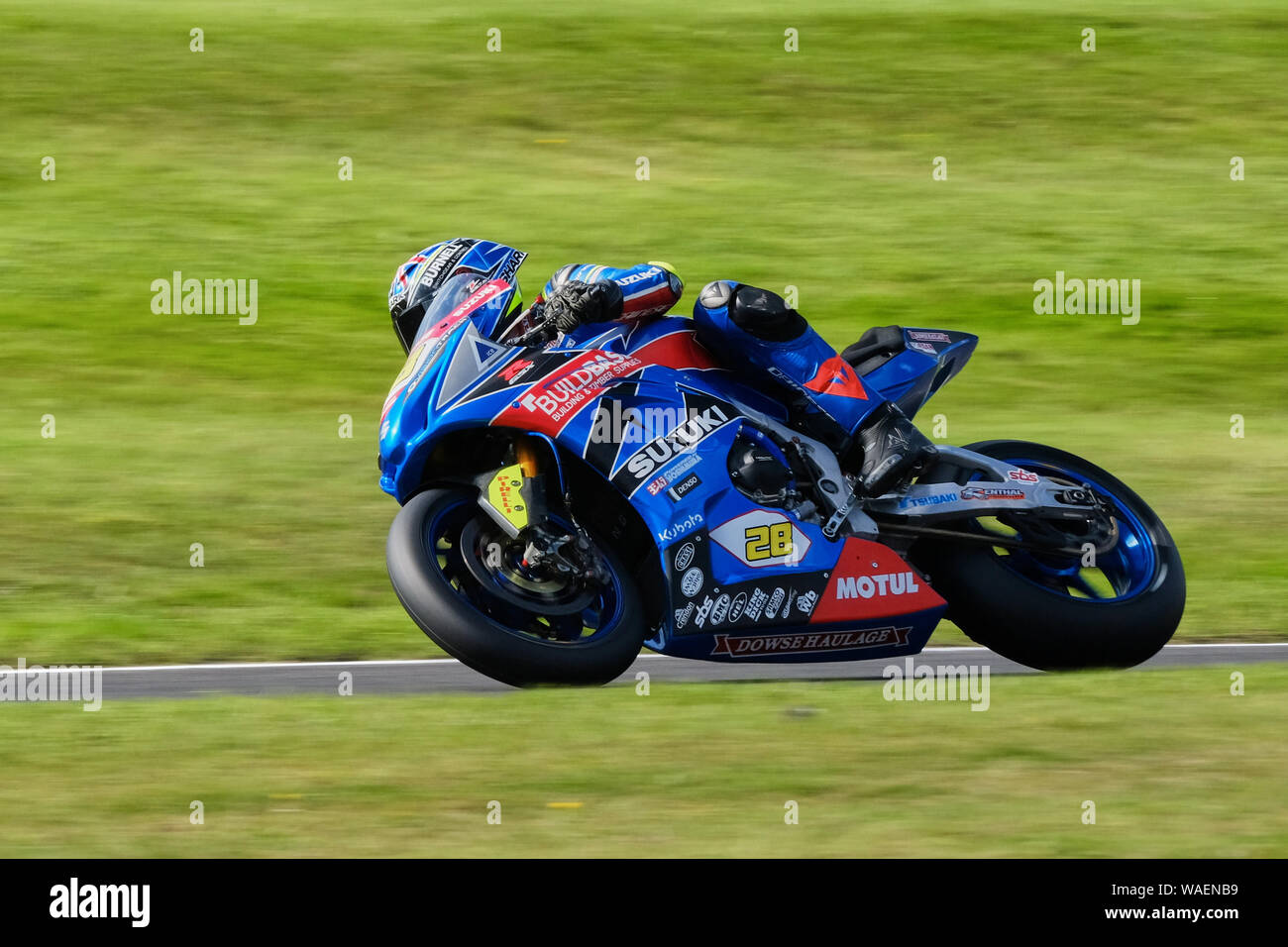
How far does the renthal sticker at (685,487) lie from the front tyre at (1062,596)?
3.24 ft

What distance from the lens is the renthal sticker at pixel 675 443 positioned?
6719 millimetres

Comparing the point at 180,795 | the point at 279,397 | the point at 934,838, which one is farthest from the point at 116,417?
the point at 934,838

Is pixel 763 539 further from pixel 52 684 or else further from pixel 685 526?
pixel 52 684

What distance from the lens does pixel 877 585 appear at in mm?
6832

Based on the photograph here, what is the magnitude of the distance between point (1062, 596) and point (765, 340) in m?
1.51

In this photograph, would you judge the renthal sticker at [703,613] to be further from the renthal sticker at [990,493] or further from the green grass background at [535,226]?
the green grass background at [535,226]

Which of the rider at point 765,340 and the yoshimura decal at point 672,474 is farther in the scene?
the rider at point 765,340

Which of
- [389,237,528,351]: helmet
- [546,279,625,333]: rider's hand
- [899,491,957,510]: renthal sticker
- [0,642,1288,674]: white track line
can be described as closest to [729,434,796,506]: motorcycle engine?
[899,491,957,510]: renthal sticker

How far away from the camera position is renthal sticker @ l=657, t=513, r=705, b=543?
262 inches

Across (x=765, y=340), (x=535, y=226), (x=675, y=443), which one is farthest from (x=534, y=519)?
(x=535, y=226)

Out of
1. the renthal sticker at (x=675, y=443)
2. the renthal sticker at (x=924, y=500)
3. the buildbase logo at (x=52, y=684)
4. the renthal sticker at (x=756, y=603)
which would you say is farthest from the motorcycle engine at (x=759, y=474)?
the buildbase logo at (x=52, y=684)

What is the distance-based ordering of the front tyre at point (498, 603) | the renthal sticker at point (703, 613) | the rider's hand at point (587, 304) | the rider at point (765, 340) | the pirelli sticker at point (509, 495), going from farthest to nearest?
1. the rider at point (765, 340)
2. the rider's hand at point (587, 304)
3. the renthal sticker at point (703, 613)
4. the pirelli sticker at point (509, 495)
5. the front tyre at point (498, 603)

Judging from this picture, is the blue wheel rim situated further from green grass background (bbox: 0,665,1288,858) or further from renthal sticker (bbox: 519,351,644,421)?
renthal sticker (bbox: 519,351,644,421)

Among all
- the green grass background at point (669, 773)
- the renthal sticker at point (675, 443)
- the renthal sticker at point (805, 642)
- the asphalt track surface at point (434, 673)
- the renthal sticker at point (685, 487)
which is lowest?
the green grass background at point (669, 773)
